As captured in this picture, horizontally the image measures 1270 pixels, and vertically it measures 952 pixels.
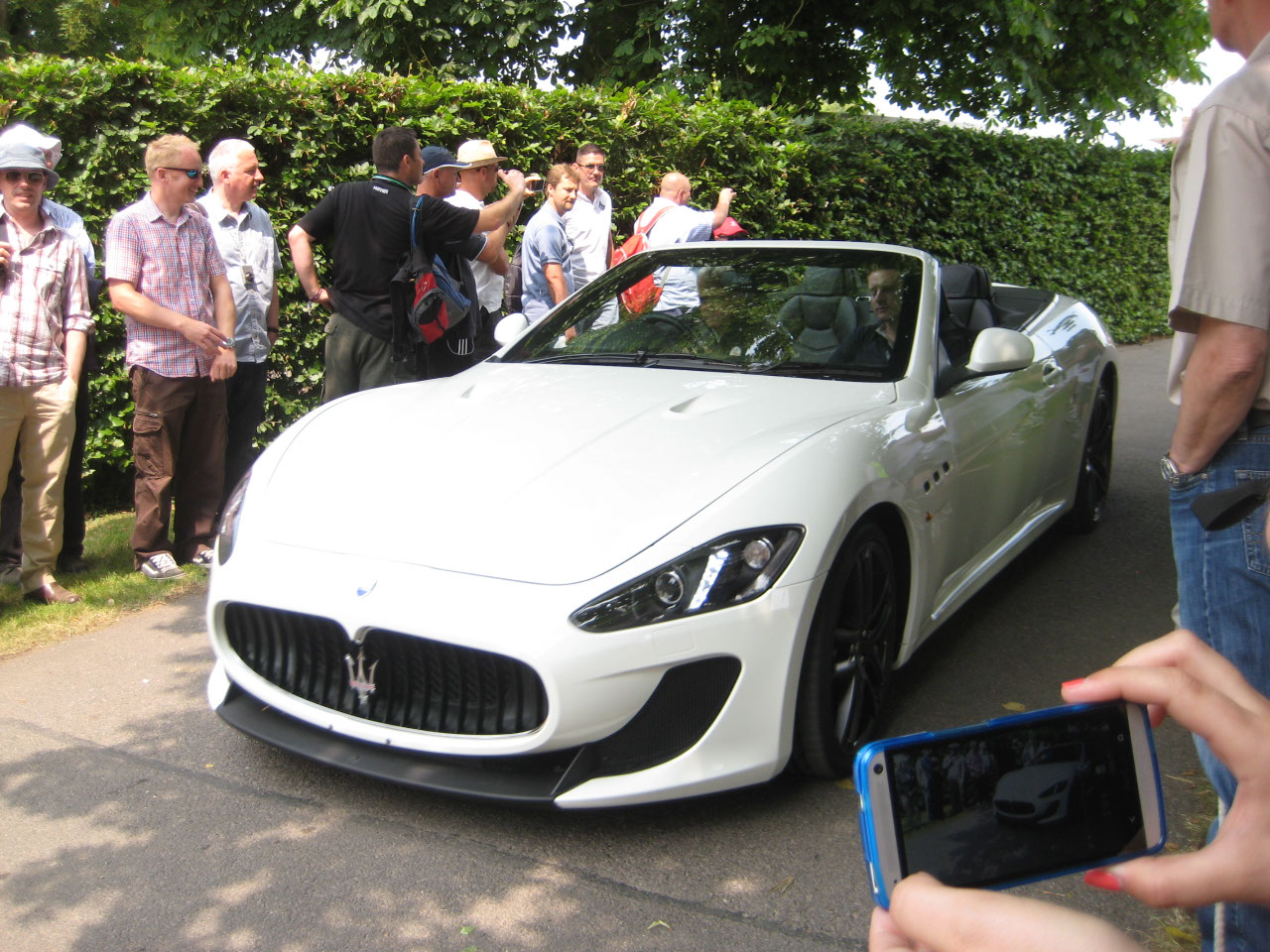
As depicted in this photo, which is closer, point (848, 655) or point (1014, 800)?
point (1014, 800)

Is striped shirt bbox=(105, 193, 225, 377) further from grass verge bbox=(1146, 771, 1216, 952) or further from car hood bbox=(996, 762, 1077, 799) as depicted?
car hood bbox=(996, 762, 1077, 799)

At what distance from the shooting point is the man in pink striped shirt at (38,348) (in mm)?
4922

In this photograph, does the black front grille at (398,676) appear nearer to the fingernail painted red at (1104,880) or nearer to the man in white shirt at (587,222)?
the fingernail painted red at (1104,880)

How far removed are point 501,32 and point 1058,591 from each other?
10063 millimetres

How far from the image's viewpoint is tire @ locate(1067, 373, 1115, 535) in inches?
236

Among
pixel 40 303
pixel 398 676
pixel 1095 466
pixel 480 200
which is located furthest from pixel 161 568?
pixel 1095 466

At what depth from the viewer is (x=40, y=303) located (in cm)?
499

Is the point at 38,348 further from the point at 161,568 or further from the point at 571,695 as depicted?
the point at 571,695

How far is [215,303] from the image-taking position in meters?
5.69

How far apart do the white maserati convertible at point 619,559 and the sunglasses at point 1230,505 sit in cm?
110

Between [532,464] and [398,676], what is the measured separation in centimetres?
71

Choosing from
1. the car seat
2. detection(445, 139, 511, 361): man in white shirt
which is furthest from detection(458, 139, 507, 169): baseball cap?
the car seat

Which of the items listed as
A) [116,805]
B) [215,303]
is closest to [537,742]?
[116,805]

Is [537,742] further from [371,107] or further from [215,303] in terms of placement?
[371,107]
